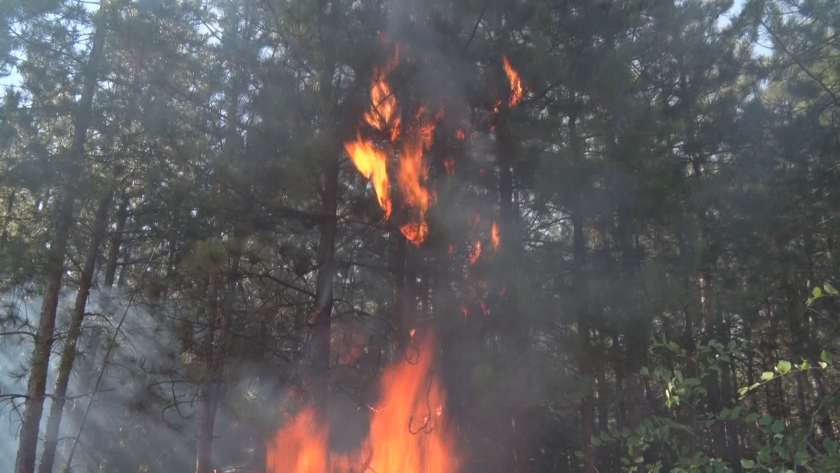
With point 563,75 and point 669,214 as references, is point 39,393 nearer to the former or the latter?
point 563,75

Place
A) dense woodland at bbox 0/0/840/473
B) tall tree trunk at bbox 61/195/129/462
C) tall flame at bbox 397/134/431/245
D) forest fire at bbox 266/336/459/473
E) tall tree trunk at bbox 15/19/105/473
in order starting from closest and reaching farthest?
tall flame at bbox 397/134/431/245 → dense woodland at bbox 0/0/840/473 → tall tree trunk at bbox 15/19/105/473 → forest fire at bbox 266/336/459/473 → tall tree trunk at bbox 61/195/129/462

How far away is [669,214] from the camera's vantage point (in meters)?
9.72

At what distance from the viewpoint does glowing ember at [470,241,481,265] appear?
27.1ft

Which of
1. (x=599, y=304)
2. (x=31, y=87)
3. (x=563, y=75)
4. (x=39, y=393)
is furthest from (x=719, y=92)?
(x=39, y=393)

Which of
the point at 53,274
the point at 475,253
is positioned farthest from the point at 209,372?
the point at 475,253

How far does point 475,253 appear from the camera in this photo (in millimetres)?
8289

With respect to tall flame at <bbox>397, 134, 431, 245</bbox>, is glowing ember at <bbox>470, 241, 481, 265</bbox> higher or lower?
lower

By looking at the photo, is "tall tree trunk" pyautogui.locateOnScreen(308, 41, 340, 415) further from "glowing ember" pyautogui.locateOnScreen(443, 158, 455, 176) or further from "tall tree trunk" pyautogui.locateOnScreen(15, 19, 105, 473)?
"tall tree trunk" pyautogui.locateOnScreen(15, 19, 105, 473)

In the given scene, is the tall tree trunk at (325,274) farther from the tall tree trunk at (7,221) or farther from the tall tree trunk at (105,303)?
the tall tree trunk at (7,221)

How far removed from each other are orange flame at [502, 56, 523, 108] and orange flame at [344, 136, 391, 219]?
2.14 m

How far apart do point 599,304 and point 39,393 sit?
289 inches

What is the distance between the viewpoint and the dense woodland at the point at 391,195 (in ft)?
25.1

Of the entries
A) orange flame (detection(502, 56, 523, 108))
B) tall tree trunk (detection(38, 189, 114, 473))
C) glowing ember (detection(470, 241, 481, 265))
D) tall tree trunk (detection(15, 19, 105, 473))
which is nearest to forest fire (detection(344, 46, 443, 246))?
glowing ember (detection(470, 241, 481, 265))

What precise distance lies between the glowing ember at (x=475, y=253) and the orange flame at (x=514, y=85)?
2.09 m
